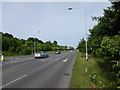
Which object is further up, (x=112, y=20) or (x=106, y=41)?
(x=112, y=20)

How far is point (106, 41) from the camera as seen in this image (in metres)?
6.43

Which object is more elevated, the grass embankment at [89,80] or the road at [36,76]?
the grass embankment at [89,80]

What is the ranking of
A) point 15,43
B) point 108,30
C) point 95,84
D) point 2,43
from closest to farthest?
point 95,84 → point 108,30 → point 2,43 → point 15,43

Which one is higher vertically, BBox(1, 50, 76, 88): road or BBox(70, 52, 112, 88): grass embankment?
BBox(70, 52, 112, 88): grass embankment

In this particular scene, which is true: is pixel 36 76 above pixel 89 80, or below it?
below

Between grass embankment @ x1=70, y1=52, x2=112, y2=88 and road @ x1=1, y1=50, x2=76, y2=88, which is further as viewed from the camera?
road @ x1=1, y1=50, x2=76, y2=88

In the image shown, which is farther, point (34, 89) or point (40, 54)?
point (40, 54)

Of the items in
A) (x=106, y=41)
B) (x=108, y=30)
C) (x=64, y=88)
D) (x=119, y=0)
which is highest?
(x=119, y=0)

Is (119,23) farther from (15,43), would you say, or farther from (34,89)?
(15,43)

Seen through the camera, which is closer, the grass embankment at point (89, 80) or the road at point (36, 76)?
the grass embankment at point (89, 80)

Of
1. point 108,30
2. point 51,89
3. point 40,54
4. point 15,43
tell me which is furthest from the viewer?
point 15,43

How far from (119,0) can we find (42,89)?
6.45 meters

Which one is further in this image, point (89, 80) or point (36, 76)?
point (36, 76)

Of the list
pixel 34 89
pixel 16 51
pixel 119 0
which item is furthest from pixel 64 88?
pixel 16 51
